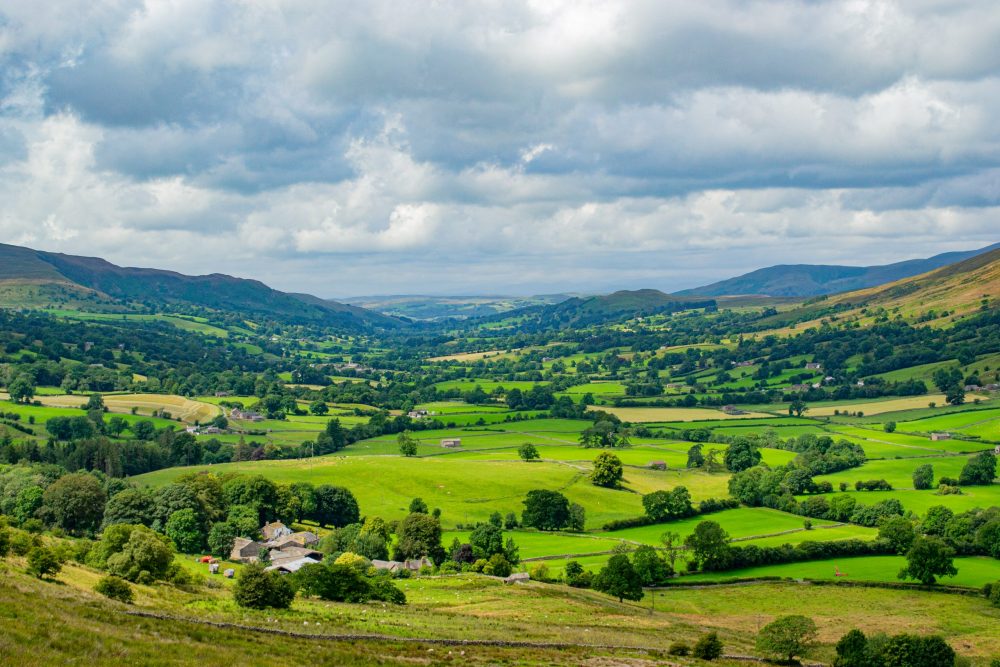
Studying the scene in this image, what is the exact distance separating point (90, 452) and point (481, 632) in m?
86.1

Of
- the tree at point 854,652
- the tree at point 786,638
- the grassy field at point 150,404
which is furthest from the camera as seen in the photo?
the grassy field at point 150,404

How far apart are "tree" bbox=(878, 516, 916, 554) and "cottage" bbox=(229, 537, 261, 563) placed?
193 ft

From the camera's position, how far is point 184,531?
258 feet

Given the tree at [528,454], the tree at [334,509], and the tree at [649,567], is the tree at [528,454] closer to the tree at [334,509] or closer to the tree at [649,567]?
the tree at [334,509]

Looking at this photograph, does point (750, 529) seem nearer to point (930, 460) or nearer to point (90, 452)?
point (930, 460)

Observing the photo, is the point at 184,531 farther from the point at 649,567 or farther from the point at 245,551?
the point at 649,567

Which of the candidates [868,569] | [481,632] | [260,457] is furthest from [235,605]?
[260,457]

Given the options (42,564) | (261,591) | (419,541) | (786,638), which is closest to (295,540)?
(419,541)

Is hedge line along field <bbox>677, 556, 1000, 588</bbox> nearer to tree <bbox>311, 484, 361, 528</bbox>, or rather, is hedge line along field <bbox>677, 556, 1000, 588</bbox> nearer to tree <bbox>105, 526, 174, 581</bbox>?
tree <bbox>311, 484, 361, 528</bbox>

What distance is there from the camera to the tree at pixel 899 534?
79562mm

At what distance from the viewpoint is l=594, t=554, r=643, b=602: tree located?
67062mm

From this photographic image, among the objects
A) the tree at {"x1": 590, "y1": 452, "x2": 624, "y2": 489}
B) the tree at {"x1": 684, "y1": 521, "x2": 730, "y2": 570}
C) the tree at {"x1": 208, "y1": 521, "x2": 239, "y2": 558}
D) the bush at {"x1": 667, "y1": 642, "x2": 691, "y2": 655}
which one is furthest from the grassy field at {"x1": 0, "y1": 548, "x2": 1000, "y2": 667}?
the tree at {"x1": 590, "y1": 452, "x2": 624, "y2": 489}

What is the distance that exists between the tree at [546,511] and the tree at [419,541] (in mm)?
16670

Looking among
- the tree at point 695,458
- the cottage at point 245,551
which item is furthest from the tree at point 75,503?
the tree at point 695,458
